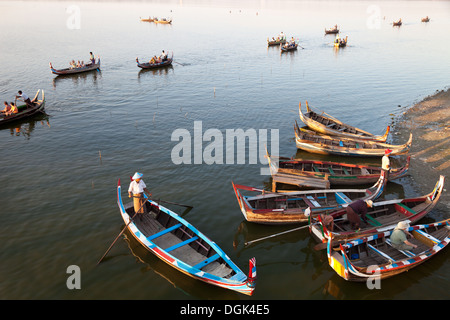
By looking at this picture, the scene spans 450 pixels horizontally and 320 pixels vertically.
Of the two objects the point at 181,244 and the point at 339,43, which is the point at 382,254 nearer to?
the point at 181,244

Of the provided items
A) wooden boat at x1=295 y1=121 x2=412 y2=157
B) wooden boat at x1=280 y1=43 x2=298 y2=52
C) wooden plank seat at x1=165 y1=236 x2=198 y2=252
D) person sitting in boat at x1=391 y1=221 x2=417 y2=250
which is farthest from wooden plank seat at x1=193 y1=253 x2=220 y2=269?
wooden boat at x1=280 y1=43 x2=298 y2=52

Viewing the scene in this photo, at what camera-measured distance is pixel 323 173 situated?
18750 mm

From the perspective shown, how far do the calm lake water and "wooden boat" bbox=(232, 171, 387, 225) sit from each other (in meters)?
0.88

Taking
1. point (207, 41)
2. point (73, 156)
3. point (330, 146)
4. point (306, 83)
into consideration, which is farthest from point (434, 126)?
point (207, 41)

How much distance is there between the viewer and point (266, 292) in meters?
12.0

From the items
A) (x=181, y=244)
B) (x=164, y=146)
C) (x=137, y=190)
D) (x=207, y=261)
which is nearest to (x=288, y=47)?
(x=164, y=146)

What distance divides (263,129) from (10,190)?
2014 cm

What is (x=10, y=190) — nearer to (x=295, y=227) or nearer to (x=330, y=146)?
(x=295, y=227)

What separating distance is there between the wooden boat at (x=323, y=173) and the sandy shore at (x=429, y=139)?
231cm

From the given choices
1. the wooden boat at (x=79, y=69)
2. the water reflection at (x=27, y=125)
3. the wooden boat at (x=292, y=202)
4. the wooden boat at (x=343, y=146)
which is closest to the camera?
the wooden boat at (x=292, y=202)

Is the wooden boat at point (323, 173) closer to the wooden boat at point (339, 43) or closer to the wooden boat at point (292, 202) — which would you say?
the wooden boat at point (292, 202)

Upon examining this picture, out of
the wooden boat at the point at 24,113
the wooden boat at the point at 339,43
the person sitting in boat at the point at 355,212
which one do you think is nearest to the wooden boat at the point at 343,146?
the person sitting in boat at the point at 355,212

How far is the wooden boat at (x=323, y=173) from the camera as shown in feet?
60.9
